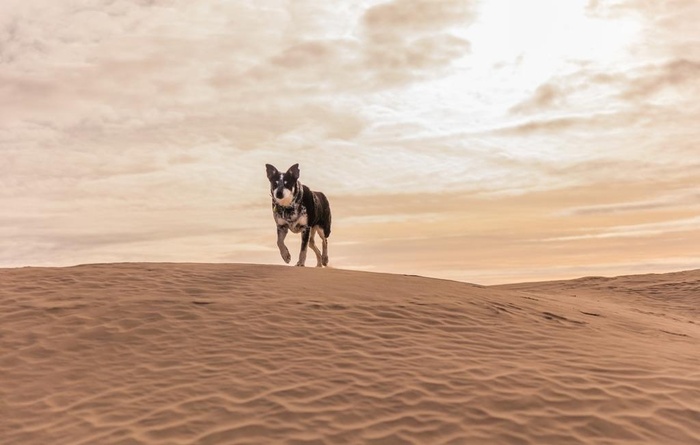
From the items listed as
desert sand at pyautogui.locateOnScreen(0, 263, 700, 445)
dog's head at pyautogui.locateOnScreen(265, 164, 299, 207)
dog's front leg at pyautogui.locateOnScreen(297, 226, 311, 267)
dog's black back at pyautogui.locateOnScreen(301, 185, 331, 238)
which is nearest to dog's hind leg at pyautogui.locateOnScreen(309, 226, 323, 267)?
dog's black back at pyautogui.locateOnScreen(301, 185, 331, 238)

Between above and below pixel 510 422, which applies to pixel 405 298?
above

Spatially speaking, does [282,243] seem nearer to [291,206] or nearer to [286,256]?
[286,256]

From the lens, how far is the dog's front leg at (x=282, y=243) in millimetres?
14372

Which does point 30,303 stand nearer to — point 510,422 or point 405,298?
point 405,298

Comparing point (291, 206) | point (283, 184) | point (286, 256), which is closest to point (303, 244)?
point (286, 256)

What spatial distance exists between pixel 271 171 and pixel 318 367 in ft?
25.5

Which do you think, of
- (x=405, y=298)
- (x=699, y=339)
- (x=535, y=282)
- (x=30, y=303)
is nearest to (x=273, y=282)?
(x=405, y=298)

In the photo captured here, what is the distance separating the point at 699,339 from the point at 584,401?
6.62 m

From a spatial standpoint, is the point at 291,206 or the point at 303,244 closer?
the point at 291,206

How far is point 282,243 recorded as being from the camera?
1438 cm

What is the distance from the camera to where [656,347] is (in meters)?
9.22

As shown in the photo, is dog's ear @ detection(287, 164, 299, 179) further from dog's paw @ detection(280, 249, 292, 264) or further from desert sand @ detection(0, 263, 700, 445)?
desert sand @ detection(0, 263, 700, 445)

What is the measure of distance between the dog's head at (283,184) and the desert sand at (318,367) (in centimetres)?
259

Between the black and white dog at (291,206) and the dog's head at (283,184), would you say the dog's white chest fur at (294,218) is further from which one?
the dog's head at (283,184)
